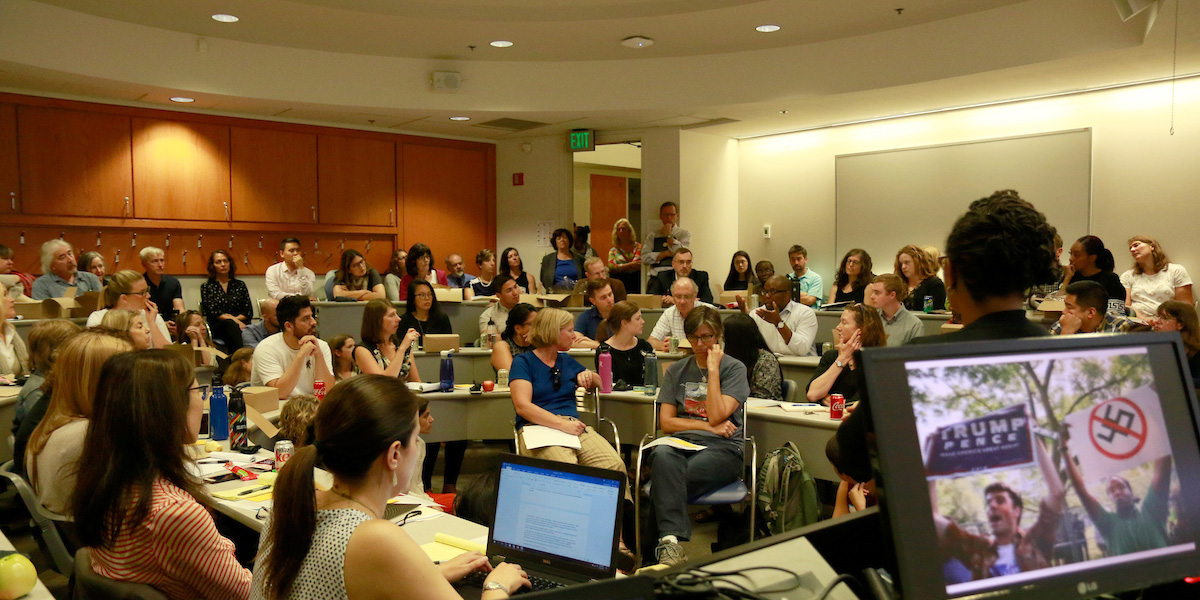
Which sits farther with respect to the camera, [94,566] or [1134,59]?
[1134,59]

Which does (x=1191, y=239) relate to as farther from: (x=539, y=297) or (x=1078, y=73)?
Result: (x=539, y=297)

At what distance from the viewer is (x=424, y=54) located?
882cm

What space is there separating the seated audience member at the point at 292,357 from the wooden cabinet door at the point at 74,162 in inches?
193

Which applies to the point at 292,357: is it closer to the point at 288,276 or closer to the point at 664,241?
the point at 288,276

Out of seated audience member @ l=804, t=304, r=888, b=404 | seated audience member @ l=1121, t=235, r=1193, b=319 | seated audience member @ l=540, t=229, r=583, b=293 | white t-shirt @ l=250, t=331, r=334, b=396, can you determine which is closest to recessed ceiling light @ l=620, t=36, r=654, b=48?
seated audience member @ l=540, t=229, r=583, b=293

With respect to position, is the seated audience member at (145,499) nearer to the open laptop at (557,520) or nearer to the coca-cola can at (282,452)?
the open laptop at (557,520)

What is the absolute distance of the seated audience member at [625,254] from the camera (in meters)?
10.3

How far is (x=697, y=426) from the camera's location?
14.4 feet

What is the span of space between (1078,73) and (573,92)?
4.84 metres

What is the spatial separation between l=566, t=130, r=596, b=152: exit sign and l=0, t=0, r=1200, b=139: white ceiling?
1.75ft

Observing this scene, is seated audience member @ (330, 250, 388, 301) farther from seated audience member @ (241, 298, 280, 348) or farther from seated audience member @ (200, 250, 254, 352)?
seated audience member @ (200, 250, 254, 352)

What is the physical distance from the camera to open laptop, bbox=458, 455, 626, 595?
A: 2.34 metres

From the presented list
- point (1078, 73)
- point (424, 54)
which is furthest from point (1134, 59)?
point (424, 54)

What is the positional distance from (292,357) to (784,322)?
357cm
